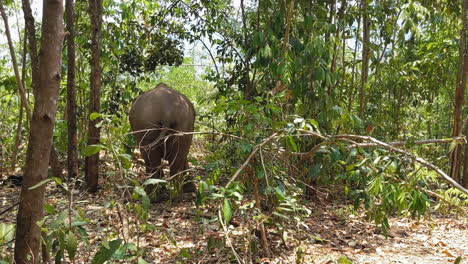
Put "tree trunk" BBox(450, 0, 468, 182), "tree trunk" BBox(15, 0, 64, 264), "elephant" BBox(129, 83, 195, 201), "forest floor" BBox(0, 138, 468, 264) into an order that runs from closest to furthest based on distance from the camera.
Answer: "tree trunk" BBox(15, 0, 64, 264) < "forest floor" BBox(0, 138, 468, 264) < "elephant" BBox(129, 83, 195, 201) < "tree trunk" BBox(450, 0, 468, 182)

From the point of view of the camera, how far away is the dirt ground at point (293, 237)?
377 centimetres

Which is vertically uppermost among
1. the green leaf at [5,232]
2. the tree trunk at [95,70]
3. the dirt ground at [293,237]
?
the tree trunk at [95,70]

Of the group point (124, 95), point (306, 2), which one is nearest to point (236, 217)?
point (306, 2)

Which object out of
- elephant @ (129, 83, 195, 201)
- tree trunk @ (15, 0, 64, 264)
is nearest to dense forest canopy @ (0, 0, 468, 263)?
tree trunk @ (15, 0, 64, 264)

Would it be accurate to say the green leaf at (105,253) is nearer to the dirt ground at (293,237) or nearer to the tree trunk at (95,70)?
the dirt ground at (293,237)

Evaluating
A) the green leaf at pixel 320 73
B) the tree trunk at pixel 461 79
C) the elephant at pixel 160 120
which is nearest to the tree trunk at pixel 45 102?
the green leaf at pixel 320 73

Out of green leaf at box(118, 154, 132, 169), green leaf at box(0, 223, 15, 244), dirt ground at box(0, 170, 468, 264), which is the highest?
green leaf at box(118, 154, 132, 169)

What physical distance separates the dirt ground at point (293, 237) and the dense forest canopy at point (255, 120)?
0.12 meters

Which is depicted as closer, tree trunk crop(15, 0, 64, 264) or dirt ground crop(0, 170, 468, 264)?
tree trunk crop(15, 0, 64, 264)

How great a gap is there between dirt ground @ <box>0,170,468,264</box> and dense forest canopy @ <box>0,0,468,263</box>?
12 cm

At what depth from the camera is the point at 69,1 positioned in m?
5.53

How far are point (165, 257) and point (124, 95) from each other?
3.78m

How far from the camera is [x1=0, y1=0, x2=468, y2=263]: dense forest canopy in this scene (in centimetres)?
244

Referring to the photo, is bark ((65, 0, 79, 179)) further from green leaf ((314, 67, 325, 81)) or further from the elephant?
green leaf ((314, 67, 325, 81))
